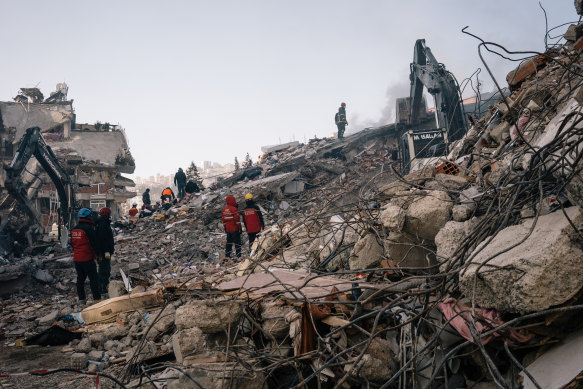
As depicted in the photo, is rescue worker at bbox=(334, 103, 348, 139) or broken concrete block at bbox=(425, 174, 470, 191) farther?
rescue worker at bbox=(334, 103, 348, 139)

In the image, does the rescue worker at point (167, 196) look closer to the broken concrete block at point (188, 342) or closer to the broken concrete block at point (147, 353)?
the broken concrete block at point (147, 353)

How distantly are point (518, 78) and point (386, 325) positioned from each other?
493 cm

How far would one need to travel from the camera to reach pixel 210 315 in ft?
8.49

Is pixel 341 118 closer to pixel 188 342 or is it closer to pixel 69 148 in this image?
pixel 188 342

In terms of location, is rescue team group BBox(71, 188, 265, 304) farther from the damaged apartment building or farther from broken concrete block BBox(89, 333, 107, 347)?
the damaged apartment building

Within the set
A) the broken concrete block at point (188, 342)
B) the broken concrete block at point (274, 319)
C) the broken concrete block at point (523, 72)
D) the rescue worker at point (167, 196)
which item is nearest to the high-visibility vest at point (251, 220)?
the broken concrete block at point (274, 319)

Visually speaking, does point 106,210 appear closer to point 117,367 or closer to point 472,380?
point 117,367

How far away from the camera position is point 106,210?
22.5 ft

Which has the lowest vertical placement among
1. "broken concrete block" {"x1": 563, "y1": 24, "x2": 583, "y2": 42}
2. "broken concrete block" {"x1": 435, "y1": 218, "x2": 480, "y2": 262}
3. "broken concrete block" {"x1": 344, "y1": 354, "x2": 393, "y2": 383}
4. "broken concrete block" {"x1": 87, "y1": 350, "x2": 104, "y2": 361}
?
"broken concrete block" {"x1": 87, "y1": 350, "x2": 104, "y2": 361}

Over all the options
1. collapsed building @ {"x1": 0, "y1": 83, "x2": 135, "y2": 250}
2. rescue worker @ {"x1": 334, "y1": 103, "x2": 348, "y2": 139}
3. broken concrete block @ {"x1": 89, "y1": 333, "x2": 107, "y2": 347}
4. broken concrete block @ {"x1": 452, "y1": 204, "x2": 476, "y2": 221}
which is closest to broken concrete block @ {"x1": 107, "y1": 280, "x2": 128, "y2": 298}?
broken concrete block @ {"x1": 89, "y1": 333, "x2": 107, "y2": 347}

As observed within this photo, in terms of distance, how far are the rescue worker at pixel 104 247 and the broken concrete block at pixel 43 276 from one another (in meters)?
2.41

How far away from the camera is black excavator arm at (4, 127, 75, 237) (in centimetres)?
1023

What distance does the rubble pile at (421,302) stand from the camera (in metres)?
1.66

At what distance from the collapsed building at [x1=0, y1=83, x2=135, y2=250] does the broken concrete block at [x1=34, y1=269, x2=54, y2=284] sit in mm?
17288
